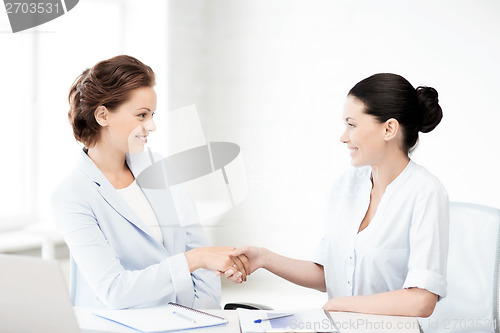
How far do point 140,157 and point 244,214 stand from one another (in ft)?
8.11

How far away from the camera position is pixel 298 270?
198 cm

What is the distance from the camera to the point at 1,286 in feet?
3.74

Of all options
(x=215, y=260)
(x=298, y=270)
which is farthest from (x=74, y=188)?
(x=298, y=270)

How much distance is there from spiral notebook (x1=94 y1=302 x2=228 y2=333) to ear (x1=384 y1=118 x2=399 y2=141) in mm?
769

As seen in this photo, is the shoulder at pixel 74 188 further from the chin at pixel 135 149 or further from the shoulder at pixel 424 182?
the shoulder at pixel 424 182

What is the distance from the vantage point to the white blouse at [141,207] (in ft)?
6.32

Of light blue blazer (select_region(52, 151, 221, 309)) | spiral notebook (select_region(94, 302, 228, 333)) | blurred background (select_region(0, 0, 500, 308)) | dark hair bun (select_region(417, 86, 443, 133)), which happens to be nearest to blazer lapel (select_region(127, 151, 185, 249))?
light blue blazer (select_region(52, 151, 221, 309))

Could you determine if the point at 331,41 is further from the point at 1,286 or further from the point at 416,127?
the point at 1,286

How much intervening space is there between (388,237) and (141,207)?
795 millimetres

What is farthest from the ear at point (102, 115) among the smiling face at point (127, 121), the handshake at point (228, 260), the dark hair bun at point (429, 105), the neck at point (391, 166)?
the dark hair bun at point (429, 105)

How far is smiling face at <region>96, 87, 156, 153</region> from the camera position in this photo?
6.32ft

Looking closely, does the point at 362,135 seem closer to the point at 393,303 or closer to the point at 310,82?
the point at 393,303

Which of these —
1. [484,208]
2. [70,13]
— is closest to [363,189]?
[484,208]

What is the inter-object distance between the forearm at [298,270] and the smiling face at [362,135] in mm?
381
